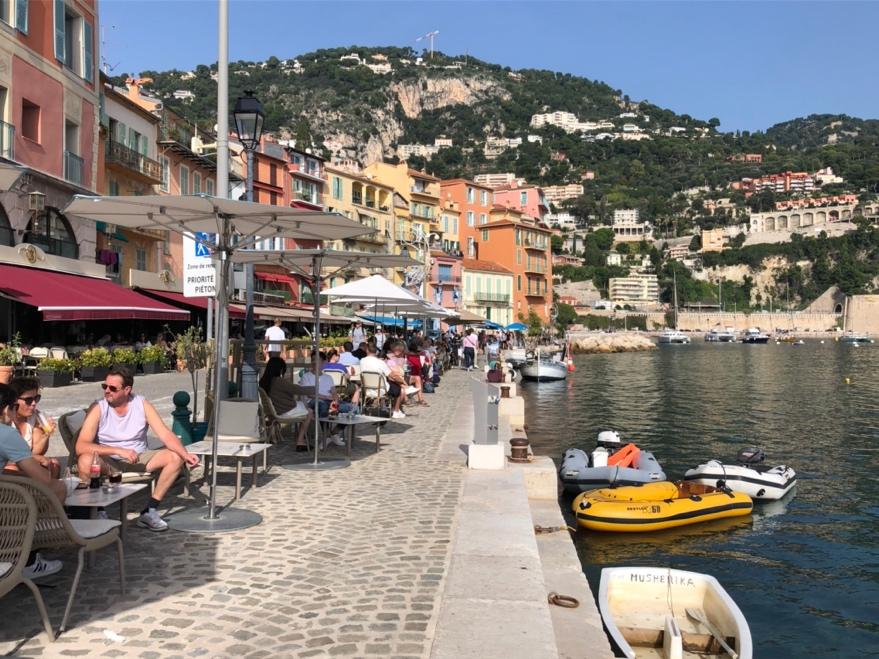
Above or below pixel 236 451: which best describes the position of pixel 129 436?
above

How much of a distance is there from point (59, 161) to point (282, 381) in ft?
49.7

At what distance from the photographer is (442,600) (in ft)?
14.4

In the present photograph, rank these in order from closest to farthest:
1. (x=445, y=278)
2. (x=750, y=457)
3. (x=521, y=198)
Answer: (x=750, y=457) → (x=445, y=278) → (x=521, y=198)

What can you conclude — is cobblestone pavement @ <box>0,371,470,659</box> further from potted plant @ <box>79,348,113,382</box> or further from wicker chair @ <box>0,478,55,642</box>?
potted plant @ <box>79,348,113,382</box>

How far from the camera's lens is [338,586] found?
4730 mm

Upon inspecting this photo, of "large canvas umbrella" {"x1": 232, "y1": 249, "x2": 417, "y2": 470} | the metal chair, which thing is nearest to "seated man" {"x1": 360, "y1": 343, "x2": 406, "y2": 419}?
the metal chair

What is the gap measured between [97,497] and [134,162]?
27.1 meters

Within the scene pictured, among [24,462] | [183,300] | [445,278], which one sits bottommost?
[24,462]

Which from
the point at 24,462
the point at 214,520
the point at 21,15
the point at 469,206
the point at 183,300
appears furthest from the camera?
the point at 469,206

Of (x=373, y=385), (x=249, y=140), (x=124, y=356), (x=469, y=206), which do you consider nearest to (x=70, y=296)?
(x=124, y=356)

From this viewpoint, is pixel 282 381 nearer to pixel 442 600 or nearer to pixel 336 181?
pixel 442 600

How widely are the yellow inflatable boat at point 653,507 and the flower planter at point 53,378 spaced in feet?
45.3

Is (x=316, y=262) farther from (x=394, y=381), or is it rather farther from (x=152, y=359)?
(x=152, y=359)

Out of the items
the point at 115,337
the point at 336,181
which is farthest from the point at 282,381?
the point at 336,181
